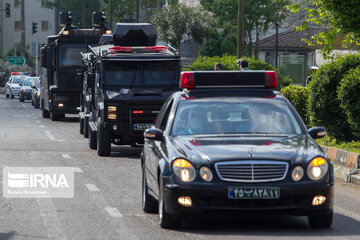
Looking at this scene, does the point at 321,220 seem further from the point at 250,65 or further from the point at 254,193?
the point at 250,65

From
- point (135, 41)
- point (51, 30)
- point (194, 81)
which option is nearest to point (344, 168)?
point (194, 81)

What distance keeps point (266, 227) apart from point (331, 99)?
31.0 feet

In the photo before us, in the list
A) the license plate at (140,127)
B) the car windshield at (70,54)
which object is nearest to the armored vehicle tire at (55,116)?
the car windshield at (70,54)

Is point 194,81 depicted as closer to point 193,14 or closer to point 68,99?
point 68,99

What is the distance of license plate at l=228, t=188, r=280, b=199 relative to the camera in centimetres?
970

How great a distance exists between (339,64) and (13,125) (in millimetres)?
15893

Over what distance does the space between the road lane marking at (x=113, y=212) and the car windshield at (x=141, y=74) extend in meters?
9.48

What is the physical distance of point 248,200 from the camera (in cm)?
974

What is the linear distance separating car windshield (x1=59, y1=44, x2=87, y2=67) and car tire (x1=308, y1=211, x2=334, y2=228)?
23693mm

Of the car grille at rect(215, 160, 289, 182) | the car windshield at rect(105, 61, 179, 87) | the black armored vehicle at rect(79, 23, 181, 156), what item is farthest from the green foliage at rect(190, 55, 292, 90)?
the car grille at rect(215, 160, 289, 182)

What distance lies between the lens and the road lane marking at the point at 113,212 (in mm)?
11423

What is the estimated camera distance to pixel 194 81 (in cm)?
1155

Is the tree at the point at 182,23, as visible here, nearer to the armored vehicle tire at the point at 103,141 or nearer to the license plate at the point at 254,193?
the armored vehicle tire at the point at 103,141

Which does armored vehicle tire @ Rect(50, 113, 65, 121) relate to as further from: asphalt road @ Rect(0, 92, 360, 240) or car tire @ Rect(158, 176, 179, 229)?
car tire @ Rect(158, 176, 179, 229)
